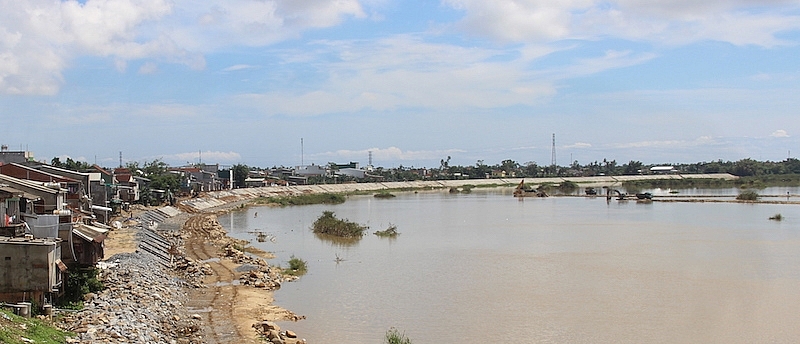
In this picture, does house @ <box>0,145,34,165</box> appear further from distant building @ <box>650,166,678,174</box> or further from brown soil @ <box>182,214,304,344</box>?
distant building @ <box>650,166,678,174</box>

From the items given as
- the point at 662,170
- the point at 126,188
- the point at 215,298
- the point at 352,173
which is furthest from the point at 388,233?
the point at 662,170

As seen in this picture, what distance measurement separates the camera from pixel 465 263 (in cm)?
2444

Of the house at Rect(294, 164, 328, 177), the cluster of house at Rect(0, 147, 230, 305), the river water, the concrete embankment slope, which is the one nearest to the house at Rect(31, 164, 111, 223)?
the river water

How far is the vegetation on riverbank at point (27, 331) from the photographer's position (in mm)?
8670

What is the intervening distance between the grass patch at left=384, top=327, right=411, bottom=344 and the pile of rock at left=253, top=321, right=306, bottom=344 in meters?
1.62

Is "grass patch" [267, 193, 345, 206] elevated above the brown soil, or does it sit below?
above

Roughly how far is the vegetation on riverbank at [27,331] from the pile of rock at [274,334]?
3597 millimetres

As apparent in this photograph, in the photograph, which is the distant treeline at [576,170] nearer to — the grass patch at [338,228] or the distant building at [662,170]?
the distant building at [662,170]

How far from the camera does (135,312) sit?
1298cm

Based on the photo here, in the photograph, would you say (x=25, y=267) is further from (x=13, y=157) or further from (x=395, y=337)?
(x=13, y=157)

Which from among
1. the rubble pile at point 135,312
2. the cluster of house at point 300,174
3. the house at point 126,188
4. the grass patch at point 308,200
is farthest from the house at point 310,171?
the rubble pile at point 135,312

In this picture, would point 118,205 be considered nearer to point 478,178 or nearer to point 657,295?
point 657,295

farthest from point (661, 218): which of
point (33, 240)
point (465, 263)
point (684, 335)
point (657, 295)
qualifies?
point (33, 240)

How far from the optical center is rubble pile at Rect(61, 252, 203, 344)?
36.6ft
